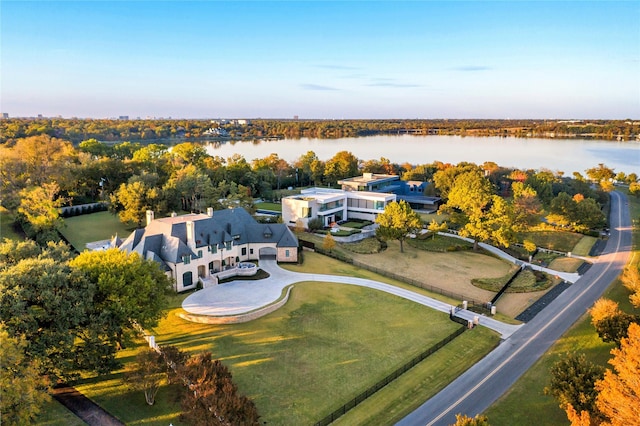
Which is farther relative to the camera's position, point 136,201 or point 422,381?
point 136,201

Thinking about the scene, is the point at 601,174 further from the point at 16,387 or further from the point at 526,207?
the point at 16,387

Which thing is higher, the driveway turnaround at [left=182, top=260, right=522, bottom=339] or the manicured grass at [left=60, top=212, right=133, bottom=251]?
the manicured grass at [left=60, top=212, right=133, bottom=251]

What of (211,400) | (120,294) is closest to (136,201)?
(120,294)

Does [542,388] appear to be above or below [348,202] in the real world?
below

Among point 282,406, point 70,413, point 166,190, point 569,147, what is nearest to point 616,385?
point 282,406

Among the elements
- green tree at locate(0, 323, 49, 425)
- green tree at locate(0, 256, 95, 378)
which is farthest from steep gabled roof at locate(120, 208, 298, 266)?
green tree at locate(0, 323, 49, 425)

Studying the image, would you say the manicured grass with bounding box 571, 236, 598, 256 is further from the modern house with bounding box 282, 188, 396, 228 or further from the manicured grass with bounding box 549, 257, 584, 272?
the modern house with bounding box 282, 188, 396, 228

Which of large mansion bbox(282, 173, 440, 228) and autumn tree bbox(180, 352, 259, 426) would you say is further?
large mansion bbox(282, 173, 440, 228)

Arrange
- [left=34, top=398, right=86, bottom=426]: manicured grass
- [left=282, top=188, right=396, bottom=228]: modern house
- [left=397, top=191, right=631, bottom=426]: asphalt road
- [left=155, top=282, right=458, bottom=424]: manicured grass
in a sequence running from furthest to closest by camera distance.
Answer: [left=282, top=188, right=396, bottom=228]: modern house < [left=155, top=282, right=458, bottom=424]: manicured grass < [left=397, top=191, right=631, bottom=426]: asphalt road < [left=34, top=398, right=86, bottom=426]: manicured grass
